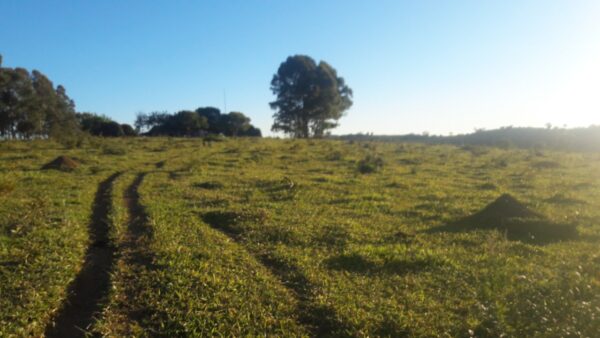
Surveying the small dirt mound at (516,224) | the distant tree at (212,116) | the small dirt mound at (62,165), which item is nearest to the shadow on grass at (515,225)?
the small dirt mound at (516,224)

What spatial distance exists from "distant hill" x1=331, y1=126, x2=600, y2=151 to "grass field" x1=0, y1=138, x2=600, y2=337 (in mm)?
36387

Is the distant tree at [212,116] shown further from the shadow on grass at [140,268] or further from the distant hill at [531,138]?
the shadow on grass at [140,268]

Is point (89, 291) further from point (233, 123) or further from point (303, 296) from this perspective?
point (233, 123)

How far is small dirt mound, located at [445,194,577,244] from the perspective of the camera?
35.2 feet

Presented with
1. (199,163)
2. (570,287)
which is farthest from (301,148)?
(570,287)

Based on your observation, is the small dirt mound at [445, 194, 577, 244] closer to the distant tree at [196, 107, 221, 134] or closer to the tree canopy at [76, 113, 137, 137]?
the tree canopy at [76, 113, 137, 137]

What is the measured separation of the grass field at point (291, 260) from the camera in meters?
5.96

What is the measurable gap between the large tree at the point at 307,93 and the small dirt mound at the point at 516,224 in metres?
45.6

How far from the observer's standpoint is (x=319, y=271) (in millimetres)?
7926

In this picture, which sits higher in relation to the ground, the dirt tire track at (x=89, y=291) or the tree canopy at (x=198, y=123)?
the tree canopy at (x=198, y=123)

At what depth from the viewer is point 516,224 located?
11.3 m

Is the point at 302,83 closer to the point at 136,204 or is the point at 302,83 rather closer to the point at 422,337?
the point at 136,204

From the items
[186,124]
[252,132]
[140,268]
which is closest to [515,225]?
[140,268]

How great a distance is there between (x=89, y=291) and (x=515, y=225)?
10.7 metres
